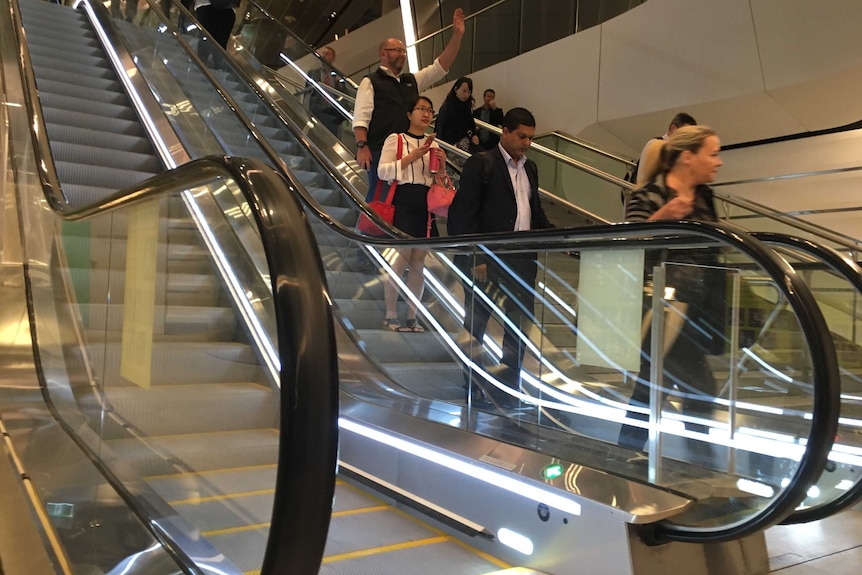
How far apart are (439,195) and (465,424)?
6.27ft

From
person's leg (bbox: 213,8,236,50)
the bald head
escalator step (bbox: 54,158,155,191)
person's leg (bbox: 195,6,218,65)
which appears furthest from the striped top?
person's leg (bbox: 213,8,236,50)

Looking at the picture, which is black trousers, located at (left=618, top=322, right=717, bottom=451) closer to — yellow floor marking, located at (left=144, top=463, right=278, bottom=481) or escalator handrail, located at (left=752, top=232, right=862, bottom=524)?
escalator handrail, located at (left=752, top=232, right=862, bottom=524)

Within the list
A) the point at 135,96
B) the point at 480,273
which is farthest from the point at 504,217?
the point at 135,96

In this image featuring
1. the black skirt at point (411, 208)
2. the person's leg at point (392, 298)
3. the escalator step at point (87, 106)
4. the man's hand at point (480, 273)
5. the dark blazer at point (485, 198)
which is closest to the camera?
the man's hand at point (480, 273)

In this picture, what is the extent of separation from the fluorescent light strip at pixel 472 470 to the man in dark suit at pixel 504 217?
59 centimetres

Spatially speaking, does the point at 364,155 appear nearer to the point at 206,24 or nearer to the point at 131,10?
the point at 206,24

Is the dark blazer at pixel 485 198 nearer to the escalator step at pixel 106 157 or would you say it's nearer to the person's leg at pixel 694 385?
the person's leg at pixel 694 385

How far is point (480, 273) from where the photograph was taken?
3.39m

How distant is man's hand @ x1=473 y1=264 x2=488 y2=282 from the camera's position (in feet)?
11.1

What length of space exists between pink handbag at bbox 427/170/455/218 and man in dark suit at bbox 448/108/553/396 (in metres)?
0.79

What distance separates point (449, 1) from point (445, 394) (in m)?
13.5

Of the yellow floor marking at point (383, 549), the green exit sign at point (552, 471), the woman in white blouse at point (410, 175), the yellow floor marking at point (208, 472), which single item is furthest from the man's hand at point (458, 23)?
the yellow floor marking at point (208, 472)

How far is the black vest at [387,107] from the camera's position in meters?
5.10

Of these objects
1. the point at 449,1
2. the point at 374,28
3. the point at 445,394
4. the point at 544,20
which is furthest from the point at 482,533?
the point at 374,28
